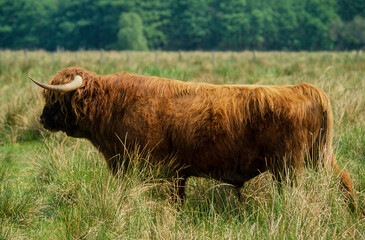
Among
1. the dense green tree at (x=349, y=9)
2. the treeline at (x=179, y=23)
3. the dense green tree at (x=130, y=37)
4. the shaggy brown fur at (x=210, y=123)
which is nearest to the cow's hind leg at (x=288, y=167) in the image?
the shaggy brown fur at (x=210, y=123)

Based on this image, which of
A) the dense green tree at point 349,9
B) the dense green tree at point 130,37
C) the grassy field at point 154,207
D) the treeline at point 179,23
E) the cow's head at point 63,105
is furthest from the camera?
the treeline at point 179,23

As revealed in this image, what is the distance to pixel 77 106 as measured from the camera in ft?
12.0

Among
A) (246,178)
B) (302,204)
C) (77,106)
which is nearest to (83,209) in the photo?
(77,106)

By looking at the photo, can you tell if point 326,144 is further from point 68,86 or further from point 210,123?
point 68,86

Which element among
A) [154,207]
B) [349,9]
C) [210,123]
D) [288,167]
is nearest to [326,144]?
[288,167]

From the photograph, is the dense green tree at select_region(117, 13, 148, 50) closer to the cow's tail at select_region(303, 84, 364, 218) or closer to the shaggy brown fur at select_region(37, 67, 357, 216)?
the shaggy brown fur at select_region(37, 67, 357, 216)

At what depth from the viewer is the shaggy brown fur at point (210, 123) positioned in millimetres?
3072

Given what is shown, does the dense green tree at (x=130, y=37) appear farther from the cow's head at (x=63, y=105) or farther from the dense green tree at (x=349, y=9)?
the cow's head at (x=63, y=105)

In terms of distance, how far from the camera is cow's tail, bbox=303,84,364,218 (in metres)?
3.09

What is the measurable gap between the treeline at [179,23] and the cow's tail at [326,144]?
185 feet

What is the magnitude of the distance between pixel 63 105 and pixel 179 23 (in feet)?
215

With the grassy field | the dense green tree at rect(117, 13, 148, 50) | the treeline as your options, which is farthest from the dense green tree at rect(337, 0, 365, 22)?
the grassy field

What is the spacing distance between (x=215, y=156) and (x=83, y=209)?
3.39 ft

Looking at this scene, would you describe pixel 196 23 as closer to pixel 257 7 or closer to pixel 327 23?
pixel 257 7
